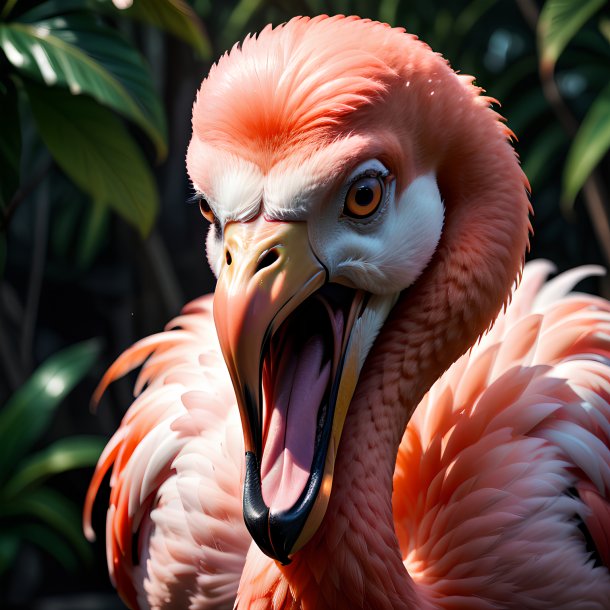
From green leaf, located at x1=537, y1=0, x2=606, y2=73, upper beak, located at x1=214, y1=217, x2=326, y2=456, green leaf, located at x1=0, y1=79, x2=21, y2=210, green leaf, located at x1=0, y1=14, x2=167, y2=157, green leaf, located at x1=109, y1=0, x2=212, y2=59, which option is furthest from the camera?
green leaf, located at x1=537, y1=0, x2=606, y2=73

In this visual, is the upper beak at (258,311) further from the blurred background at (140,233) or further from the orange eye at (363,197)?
the blurred background at (140,233)

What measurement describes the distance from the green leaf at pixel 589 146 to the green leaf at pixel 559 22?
30cm

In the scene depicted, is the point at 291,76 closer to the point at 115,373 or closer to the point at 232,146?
the point at 232,146

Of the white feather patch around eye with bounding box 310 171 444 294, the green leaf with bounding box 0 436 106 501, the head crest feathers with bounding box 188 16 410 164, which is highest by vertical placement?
the head crest feathers with bounding box 188 16 410 164

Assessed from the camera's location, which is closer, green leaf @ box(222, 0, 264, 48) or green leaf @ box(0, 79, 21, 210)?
green leaf @ box(0, 79, 21, 210)

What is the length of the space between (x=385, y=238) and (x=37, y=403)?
7.60 feet

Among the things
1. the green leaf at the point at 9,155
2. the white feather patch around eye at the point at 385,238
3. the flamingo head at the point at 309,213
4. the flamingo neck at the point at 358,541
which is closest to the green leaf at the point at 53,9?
the green leaf at the point at 9,155

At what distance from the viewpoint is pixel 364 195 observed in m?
1.25

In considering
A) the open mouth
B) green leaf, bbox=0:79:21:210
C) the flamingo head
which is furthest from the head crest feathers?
green leaf, bbox=0:79:21:210

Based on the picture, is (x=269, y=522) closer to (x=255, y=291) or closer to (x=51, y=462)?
(x=255, y=291)

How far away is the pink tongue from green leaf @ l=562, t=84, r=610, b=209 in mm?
Result: 2244

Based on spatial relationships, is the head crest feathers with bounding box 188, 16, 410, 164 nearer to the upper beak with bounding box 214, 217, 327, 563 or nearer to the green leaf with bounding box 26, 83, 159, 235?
the upper beak with bounding box 214, 217, 327, 563

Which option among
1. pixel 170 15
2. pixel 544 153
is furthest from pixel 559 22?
pixel 170 15

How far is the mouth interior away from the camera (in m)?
1.21
